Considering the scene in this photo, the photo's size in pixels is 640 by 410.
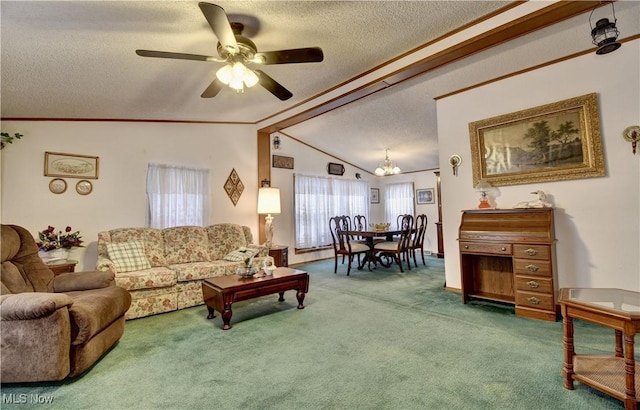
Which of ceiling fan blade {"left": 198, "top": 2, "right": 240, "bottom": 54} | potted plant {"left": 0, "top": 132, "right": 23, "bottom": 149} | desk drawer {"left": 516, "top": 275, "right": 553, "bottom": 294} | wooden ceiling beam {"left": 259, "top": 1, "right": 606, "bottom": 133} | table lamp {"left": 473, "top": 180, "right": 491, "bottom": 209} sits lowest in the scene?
desk drawer {"left": 516, "top": 275, "right": 553, "bottom": 294}

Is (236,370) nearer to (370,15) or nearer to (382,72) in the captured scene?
(370,15)

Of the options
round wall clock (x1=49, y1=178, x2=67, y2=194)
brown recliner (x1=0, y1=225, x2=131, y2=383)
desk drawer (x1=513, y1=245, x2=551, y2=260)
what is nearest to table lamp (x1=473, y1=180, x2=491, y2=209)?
desk drawer (x1=513, y1=245, x2=551, y2=260)

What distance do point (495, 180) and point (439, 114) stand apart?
3.81 feet

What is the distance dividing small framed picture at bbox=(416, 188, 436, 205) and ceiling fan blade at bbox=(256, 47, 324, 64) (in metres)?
5.88

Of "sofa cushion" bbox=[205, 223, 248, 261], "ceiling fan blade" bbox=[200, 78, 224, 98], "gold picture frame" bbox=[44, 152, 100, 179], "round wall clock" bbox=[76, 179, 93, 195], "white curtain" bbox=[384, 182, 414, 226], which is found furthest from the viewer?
"white curtain" bbox=[384, 182, 414, 226]

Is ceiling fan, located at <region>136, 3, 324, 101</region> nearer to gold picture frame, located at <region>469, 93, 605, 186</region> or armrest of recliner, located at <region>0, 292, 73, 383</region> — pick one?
armrest of recliner, located at <region>0, 292, 73, 383</region>

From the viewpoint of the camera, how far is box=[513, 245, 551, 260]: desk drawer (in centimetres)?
280

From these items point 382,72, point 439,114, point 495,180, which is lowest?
point 495,180

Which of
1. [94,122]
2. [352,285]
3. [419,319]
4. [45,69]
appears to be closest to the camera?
[45,69]

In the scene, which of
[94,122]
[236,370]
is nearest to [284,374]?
[236,370]

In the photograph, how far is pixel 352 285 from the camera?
4352 mm

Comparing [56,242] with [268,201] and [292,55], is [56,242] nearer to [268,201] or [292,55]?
[268,201]

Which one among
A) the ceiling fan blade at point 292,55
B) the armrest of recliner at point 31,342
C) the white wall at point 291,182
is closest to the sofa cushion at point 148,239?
the armrest of recliner at point 31,342

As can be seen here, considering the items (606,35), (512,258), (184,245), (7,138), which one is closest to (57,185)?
(7,138)
